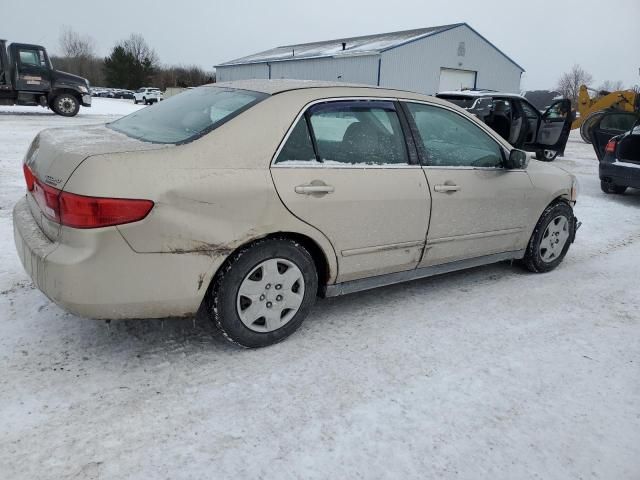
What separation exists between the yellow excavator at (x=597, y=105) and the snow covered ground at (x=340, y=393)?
631 inches

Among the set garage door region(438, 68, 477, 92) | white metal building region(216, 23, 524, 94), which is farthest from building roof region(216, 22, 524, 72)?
garage door region(438, 68, 477, 92)

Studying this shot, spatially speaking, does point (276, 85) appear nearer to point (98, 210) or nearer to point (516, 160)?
point (98, 210)

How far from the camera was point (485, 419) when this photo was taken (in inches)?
94.9

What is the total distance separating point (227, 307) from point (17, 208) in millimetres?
1514

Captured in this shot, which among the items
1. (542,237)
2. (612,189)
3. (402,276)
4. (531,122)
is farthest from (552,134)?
(402,276)

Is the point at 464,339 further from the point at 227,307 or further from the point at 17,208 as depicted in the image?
the point at 17,208

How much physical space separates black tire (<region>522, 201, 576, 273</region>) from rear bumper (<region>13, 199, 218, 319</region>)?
294 cm

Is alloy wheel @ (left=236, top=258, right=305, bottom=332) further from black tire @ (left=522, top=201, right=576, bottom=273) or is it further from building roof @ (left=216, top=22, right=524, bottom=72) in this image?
building roof @ (left=216, top=22, right=524, bottom=72)

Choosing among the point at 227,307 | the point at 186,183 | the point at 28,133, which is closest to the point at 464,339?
the point at 227,307

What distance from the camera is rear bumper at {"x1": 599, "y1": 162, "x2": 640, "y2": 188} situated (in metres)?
7.71

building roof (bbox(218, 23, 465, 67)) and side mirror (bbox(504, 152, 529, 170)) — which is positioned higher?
building roof (bbox(218, 23, 465, 67))

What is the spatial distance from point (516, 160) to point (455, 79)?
29178 mm

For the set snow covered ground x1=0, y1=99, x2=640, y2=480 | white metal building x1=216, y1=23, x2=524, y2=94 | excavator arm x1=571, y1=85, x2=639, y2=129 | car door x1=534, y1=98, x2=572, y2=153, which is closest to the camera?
snow covered ground x1=0, y1=99, x2=640, y2=480

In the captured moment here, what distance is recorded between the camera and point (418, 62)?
28.8m
